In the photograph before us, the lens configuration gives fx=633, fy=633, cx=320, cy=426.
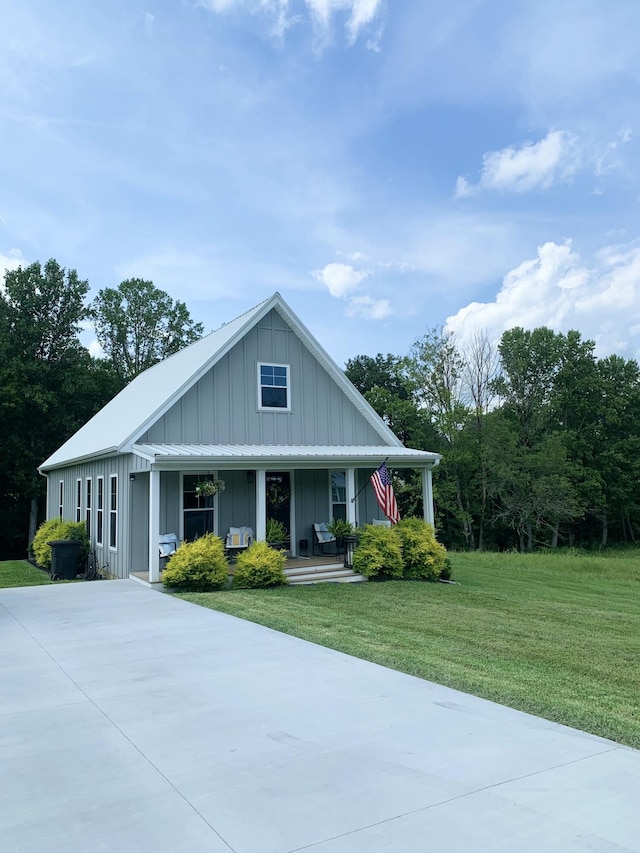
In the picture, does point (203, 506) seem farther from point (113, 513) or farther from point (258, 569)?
point (258, 569)

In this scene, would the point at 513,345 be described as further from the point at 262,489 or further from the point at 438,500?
the point at 262,489

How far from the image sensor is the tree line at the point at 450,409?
30.0 m

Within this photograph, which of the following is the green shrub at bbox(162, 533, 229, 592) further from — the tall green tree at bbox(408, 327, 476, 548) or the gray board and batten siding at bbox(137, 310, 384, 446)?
the tall green tree at bbox(408, 327, 476, 548)

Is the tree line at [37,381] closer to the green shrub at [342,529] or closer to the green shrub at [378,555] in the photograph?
the green shrub at [342,529]

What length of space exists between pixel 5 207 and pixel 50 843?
1950 centimetres

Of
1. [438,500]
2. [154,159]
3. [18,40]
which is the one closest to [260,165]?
[154,159]

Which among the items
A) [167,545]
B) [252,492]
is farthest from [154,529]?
[252,492]

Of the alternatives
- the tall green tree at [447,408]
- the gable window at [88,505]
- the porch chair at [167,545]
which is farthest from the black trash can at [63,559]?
the tall green tree at [447,408]

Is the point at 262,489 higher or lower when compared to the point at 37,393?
lower

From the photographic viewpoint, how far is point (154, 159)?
17.3 meters

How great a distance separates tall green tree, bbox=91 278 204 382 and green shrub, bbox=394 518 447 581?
26.5 meters

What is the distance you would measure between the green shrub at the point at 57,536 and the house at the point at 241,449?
349 millimetres

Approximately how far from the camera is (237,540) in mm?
13797

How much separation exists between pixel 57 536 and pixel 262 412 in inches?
280
